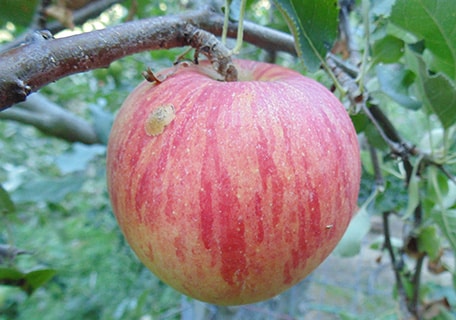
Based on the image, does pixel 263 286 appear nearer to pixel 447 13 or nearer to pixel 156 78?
pixel 156 78

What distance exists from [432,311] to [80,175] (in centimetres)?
87

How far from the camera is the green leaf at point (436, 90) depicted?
0.51 metres

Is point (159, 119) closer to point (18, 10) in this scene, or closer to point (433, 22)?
point (433, 22)

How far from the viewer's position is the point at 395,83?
0.64 meters

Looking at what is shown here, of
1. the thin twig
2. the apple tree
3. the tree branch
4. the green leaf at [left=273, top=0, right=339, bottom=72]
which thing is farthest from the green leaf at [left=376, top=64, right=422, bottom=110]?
the tree branch

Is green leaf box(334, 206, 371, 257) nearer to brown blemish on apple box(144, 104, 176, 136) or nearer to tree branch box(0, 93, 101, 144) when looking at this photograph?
brown blemish on apple box(144, 104, 176, 136)

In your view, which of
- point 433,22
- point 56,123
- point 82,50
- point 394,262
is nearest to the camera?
point 82,50

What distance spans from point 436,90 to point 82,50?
0.41 metres

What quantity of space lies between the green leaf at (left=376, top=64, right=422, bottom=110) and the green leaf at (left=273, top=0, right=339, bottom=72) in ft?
0.47

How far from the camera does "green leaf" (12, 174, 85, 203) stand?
97 centimetres

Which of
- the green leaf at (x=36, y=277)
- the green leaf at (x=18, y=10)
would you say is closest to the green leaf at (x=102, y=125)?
the green leaf at (x=18, y=10)

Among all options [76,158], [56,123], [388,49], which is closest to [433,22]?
[388,49]

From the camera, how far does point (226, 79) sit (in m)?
0.47

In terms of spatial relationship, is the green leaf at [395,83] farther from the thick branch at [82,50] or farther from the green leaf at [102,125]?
the green leaf at [102,125]
